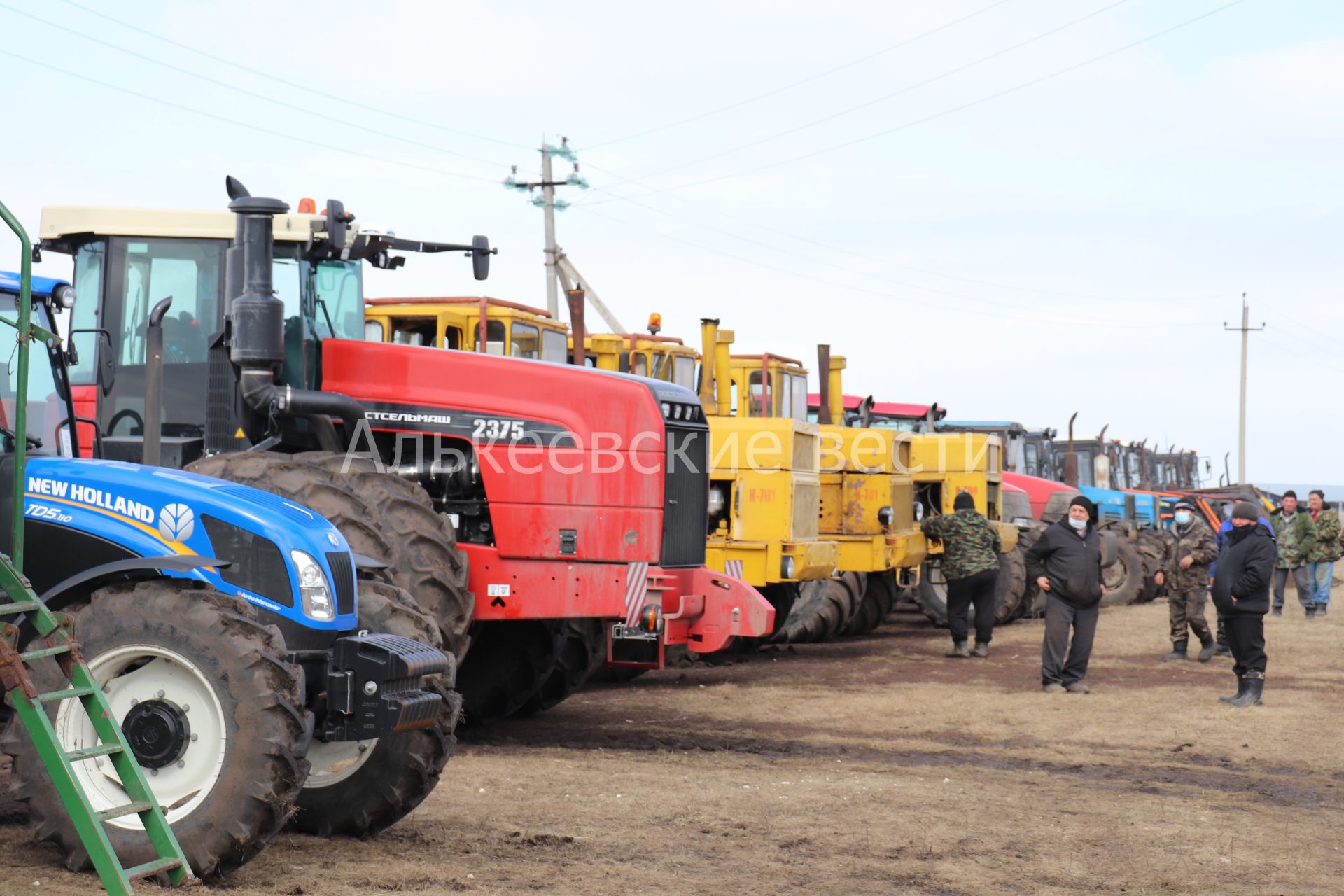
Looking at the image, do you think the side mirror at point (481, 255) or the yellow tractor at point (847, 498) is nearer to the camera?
the side mirror at point (481, 255)

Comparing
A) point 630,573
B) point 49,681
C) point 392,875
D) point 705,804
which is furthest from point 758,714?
point 49,681

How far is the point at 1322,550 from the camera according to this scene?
21.1 m

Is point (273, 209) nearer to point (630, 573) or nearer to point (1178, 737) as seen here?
point (630, 573)

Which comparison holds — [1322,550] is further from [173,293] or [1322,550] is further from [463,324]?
[173,293]

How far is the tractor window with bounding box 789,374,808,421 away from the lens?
17.0 meters

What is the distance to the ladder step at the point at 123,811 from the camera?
505 cm

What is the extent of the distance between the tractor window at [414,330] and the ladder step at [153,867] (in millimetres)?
7171

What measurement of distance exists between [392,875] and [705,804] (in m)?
2.16

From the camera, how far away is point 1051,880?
6285 millimetres

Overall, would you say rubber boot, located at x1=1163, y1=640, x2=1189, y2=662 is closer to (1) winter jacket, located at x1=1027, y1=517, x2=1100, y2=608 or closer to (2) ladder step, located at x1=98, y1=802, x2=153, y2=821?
(1) winter jacket, located at x1=1027, y1=517, x2=1100, y2=608

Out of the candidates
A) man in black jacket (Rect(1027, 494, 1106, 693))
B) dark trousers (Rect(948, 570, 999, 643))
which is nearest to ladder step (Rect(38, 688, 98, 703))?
man in black jacket (Rect(1027, 494, 1106, 693))

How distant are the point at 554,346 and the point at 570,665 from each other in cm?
386

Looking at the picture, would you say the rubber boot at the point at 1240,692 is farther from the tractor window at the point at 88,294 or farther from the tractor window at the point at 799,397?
the tractor window at the point at 88,294

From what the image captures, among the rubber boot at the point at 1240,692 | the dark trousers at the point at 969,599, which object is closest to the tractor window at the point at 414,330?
the dark trousers at the point at 969,599
